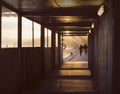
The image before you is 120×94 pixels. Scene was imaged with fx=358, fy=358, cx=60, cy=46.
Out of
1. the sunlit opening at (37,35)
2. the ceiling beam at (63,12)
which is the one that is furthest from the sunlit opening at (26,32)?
the sunlit opening at (37,35)

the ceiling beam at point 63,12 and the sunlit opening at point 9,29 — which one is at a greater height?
the ceiling beam at point 63,12

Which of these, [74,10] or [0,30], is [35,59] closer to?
[74,10]

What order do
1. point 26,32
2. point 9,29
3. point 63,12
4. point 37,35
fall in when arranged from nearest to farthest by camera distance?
point 9,29 < point 63,12 < point 26,32 < point 37,35

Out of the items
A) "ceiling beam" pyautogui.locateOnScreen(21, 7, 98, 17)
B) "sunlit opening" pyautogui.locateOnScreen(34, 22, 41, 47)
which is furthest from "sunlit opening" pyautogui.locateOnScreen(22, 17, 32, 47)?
"sunlit opening" pyautogui.locateOnScreen(34, 22, 41, 47)

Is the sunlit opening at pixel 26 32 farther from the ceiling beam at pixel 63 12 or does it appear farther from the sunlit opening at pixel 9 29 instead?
the sunlit opening at pixel 9 29

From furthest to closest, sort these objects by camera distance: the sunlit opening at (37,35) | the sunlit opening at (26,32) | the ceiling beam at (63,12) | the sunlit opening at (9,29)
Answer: the sunlit opening at (37,35) < the sunlit opening at (26,32) < the ceiling beam at (63,12) < the sunlit opening at (9,29)

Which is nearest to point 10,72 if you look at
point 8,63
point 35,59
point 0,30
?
point 8,63

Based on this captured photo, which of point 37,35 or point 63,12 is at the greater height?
point 63,12

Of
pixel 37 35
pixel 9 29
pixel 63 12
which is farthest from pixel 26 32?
pixel 9 29

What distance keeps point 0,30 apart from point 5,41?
33.7 inches

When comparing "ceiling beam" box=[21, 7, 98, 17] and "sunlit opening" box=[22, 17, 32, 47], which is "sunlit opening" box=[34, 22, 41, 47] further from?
"ceiling beam" box=[21, 7, 98, 17]

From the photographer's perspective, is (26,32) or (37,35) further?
(37,35)

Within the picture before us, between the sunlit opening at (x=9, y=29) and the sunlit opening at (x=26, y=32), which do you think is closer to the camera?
the sunlit opening at (x=9, y=29)

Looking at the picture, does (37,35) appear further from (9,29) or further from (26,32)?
(9,29)
